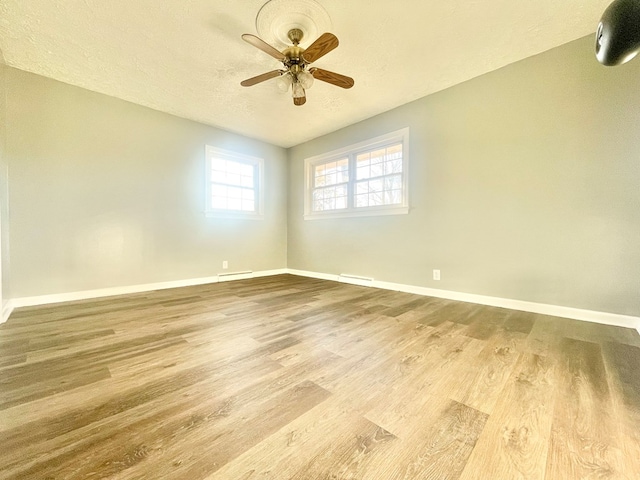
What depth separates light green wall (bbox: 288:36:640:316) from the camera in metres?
2.01

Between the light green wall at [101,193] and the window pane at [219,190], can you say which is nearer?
the light green wall at [101,193]

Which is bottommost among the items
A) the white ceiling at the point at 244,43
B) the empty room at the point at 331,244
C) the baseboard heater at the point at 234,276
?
the baseboard heater at the point at 234,276

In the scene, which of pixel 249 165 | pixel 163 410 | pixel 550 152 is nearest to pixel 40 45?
pixel 249 165

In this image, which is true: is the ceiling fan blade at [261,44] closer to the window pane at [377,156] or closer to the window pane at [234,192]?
the window pane at [377,156]

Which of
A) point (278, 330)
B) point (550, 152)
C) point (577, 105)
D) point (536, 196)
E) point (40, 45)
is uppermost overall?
point (40, 45)

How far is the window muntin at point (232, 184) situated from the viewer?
13.1 feet

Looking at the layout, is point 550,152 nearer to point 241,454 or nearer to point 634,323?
point 634,323

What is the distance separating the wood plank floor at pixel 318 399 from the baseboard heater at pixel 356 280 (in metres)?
1.57

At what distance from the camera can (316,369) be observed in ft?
4.42

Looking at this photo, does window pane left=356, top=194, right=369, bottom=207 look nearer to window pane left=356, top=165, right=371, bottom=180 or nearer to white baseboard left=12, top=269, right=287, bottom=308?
window pane left=356, top=165, right=371, bottom=180

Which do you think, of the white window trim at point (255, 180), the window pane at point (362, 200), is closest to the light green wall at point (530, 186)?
the window pane at point (362, 200)

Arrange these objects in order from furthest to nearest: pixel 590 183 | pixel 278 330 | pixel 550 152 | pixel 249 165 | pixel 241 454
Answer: pixel 249 165
pixel 550 152
pixel 590 183
pixel 278 330
pixel 241 454

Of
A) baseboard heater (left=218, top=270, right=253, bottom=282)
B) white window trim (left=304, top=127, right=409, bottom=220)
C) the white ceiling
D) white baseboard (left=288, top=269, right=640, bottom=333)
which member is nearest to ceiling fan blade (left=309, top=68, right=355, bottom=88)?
the white ceiling

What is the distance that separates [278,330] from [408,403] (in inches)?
43.9
